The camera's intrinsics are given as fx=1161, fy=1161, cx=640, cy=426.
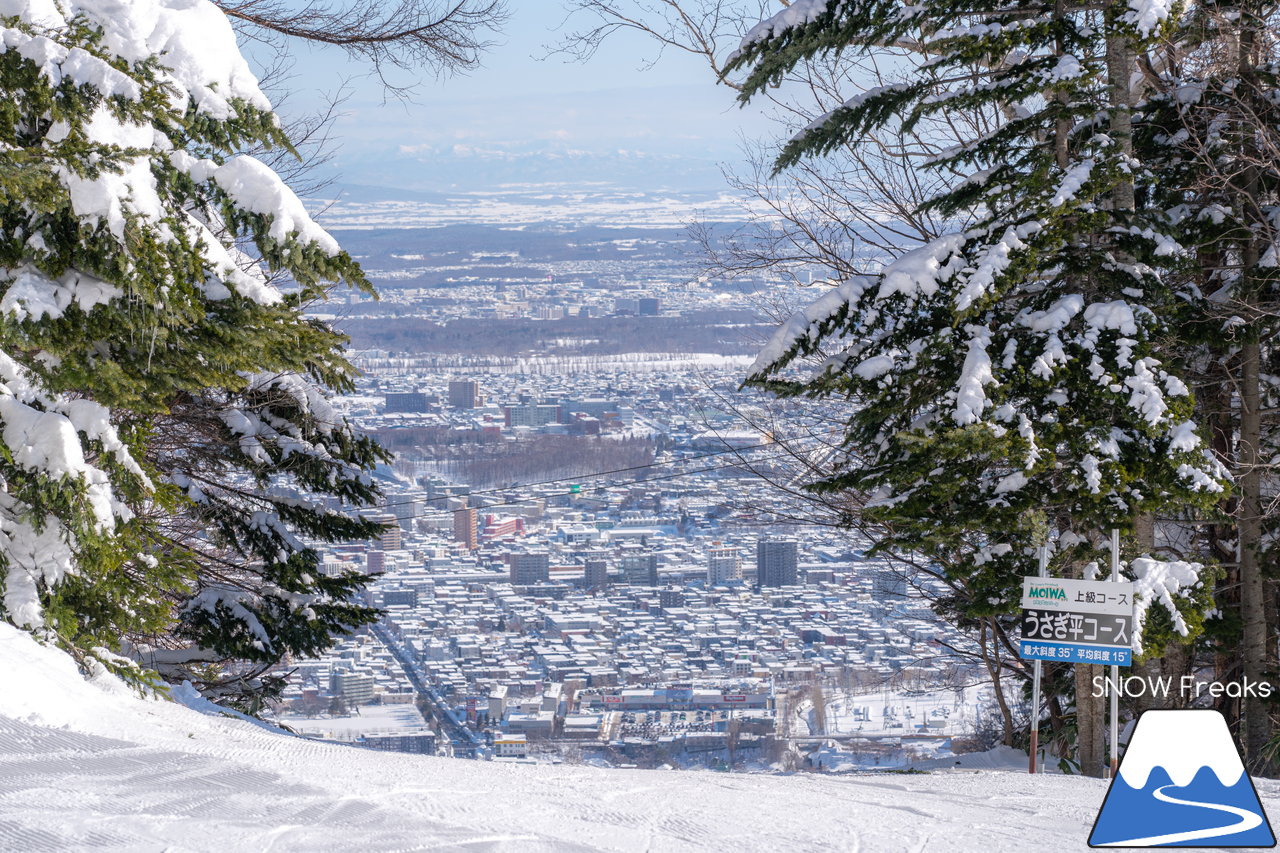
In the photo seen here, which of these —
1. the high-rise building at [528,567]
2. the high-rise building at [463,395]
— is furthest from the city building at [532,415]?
the high-rise building at [528,567]

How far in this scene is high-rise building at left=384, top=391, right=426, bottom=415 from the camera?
123 ft

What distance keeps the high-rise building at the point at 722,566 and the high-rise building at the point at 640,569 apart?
1373mm

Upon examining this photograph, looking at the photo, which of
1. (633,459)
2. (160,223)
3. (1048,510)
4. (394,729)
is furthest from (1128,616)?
(633,459)

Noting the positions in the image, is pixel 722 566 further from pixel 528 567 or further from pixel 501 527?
pixel 501 527

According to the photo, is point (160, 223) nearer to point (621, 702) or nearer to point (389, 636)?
point (621, 702)

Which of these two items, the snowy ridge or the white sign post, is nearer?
the snowy ridge

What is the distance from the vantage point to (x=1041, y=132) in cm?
984

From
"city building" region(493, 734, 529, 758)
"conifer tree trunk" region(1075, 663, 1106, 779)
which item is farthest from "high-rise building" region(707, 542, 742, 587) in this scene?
"conifer tree trunk" region(1075, 663, 1106, 779)

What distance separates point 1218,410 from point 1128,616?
3578mm

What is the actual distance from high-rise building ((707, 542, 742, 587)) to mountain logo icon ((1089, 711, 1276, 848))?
23.3 meters

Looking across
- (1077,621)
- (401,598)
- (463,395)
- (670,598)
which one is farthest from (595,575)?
(1077,621)

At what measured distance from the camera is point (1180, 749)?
3994mm

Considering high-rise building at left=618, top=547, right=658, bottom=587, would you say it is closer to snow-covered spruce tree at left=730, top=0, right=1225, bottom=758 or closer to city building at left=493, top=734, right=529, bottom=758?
city building at left=493, top=734, right=529, bottom=758

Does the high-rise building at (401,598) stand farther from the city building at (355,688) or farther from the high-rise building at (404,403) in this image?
the high-rise building at (404,403)
